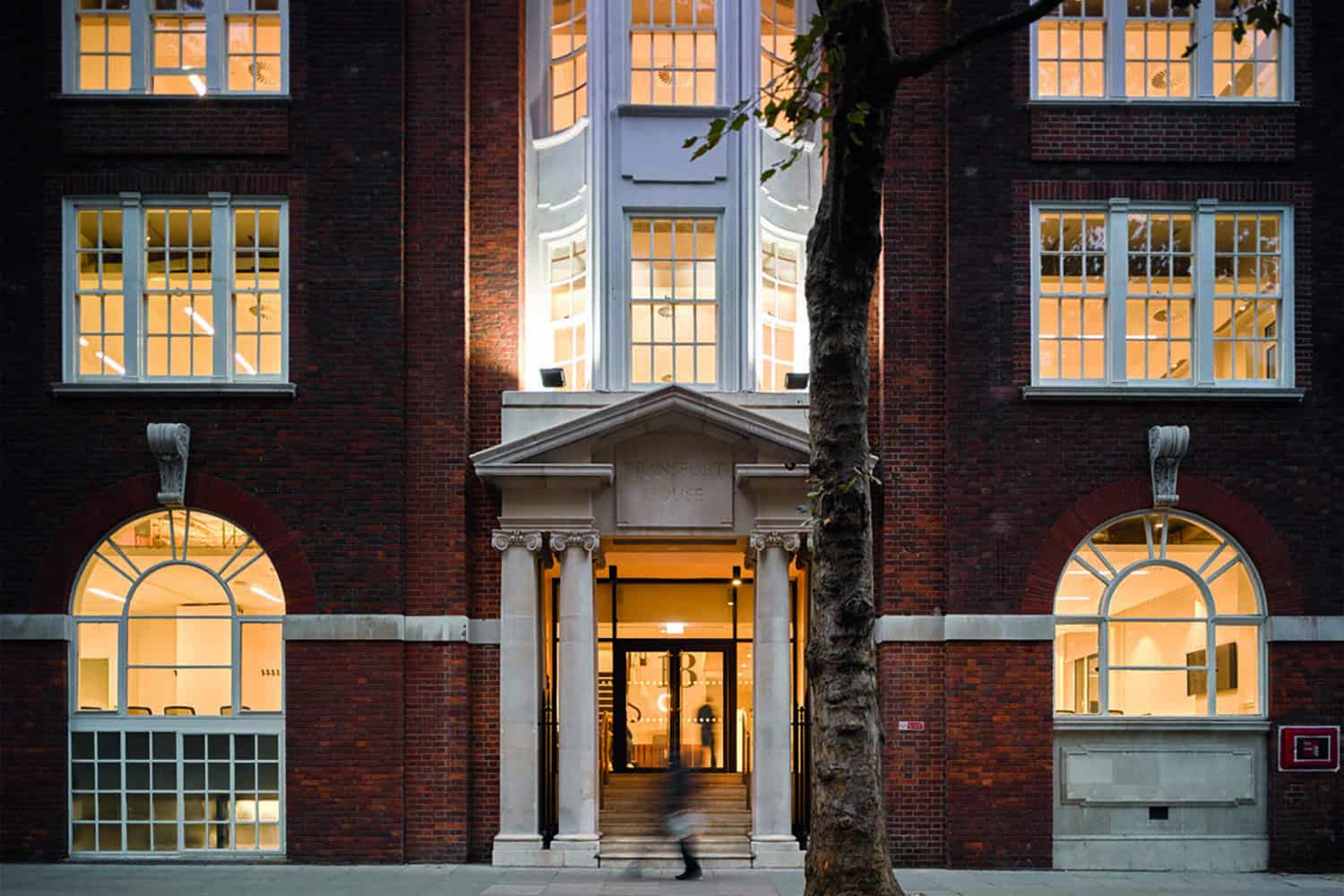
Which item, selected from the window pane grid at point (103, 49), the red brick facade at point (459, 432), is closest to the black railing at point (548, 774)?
the red brick facade at point (459, 432)

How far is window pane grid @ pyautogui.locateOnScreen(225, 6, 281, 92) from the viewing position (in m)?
17.1

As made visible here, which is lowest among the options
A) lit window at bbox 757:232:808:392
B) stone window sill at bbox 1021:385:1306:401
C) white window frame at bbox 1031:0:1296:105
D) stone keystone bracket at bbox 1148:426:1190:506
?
stone keystone bracket at bbox 1148:426:1190:506

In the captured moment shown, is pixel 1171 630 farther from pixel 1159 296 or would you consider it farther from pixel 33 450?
pixel 33 450

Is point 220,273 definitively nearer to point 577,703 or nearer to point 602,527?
point 602,527

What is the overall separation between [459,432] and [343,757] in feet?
13.2

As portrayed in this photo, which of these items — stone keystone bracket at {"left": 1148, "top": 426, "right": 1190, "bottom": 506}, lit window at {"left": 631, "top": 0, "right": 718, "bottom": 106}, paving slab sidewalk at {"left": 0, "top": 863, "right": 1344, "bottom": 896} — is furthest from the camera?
lit window at {"left": 631, "top": 0, "right": 718, "bottom": 106}

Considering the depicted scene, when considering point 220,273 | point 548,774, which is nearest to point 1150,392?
point 548,774

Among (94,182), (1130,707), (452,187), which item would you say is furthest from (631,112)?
(1130,707)

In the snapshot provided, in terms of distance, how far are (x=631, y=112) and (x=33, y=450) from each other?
8.20m

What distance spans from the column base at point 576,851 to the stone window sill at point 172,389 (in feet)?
20.2

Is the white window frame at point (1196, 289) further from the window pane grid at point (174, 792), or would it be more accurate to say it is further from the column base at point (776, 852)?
the window pane grid at point (174, 792)

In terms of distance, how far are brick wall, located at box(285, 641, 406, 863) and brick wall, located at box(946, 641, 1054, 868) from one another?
6.50 m

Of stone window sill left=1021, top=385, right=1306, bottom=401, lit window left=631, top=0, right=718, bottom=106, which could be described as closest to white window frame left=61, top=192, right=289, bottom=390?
lit window left=631, top=0, right=718, bottom=106

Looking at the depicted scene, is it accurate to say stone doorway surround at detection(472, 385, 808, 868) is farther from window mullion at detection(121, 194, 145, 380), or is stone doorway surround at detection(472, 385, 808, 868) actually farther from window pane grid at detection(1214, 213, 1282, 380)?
window pane grid at detection(1214, 213, 1282, 380)
